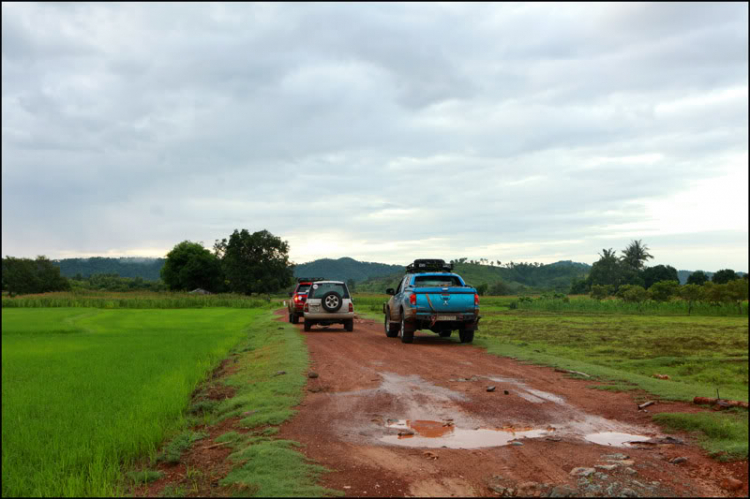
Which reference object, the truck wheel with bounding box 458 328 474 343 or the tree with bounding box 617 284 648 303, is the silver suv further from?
the tree with bounding box 617 284 648 303

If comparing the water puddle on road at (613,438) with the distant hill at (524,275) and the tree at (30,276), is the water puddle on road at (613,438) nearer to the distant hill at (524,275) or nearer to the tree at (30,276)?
the tree at (30,276)

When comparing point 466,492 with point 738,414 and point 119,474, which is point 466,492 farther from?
point 738,414

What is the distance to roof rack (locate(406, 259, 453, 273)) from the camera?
813 inches

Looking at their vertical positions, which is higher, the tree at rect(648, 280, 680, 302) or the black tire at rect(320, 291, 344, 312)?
the black tire at rect(320, 291, 344, 312)

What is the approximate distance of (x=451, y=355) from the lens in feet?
49.1

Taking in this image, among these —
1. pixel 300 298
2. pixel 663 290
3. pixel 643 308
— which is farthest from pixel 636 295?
pixel 300 298

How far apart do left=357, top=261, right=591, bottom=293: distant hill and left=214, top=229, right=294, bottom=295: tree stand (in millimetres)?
25494

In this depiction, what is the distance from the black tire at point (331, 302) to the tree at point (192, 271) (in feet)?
285

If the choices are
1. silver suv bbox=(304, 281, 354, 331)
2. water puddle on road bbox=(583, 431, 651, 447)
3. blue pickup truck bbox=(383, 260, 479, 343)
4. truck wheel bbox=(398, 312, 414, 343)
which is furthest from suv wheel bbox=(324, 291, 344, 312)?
water puddle on road bbox=(583, 431, 651, 447)

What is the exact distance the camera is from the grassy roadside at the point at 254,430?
5000 mm

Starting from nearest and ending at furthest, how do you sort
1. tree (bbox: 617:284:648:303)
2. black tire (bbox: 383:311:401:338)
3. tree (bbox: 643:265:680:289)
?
black tire (bbox: 383:311:401:338)
tree (bbox: 617:284:648:303)
tree (bbox: 643:265:680:289)

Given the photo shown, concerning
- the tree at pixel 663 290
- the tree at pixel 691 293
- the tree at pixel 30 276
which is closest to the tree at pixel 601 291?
the tree at pixel 663 290

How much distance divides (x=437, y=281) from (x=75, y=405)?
13.2m

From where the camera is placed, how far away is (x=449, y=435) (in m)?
6.87
